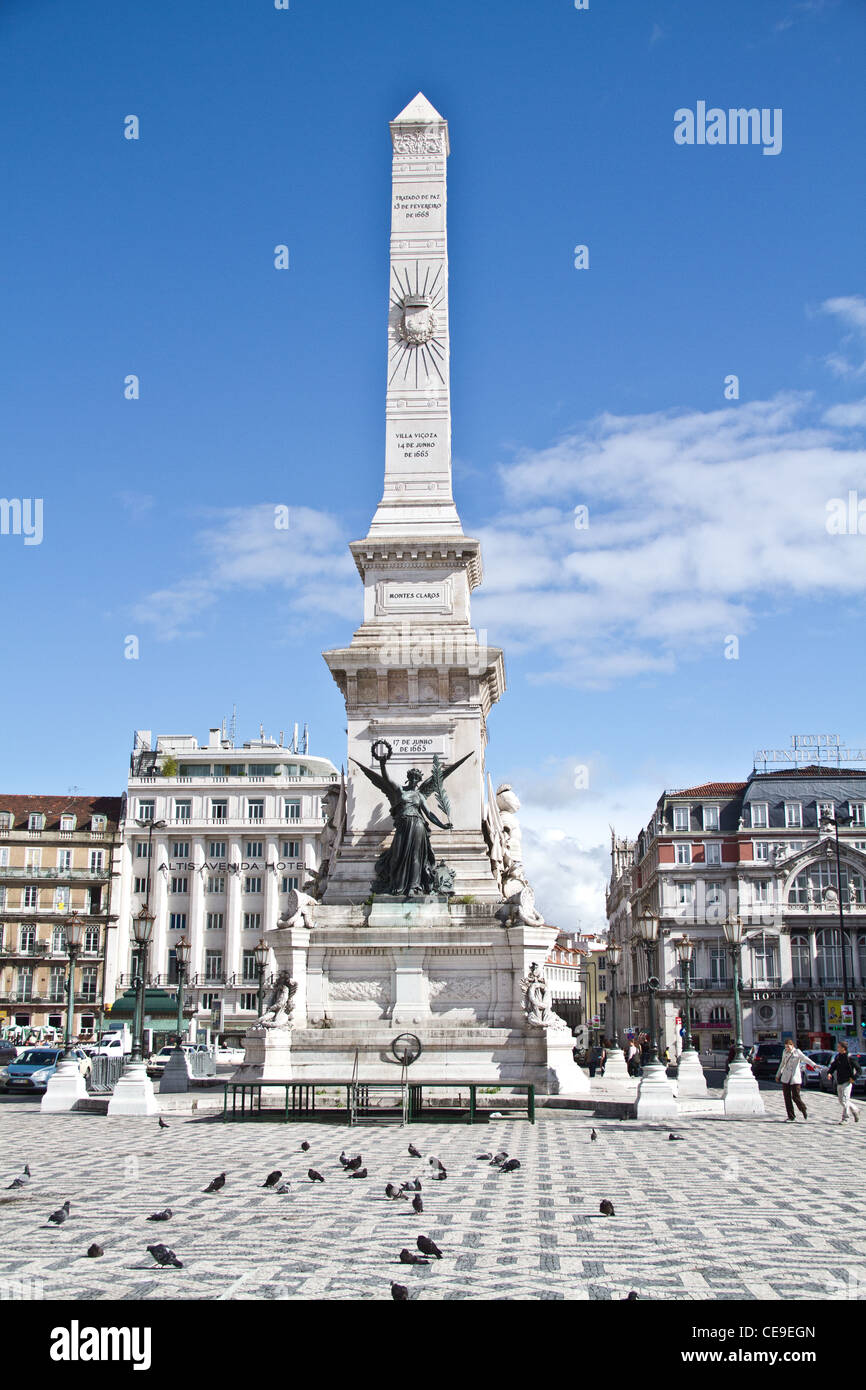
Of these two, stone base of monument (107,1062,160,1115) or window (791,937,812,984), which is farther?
window (791,937,812,984)

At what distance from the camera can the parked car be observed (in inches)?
1328

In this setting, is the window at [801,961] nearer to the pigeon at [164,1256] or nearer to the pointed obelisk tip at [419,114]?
the pointed obelisk tip at [419,114]

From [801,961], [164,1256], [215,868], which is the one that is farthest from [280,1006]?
[215,868]

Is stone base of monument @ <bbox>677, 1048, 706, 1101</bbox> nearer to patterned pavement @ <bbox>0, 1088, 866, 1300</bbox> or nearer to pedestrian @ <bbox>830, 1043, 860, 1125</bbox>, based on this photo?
pedestrian @ <bbox>830, 1043, 860, 1125</bbox>

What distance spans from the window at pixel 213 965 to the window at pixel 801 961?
102 ft

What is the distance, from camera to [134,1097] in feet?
76.1

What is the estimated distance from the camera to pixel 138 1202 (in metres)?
11.9

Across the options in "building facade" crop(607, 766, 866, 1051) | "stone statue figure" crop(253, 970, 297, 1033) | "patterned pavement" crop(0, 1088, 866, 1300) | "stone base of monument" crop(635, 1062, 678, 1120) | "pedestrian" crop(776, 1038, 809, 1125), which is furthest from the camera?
"building facade" crop(607, 766, 866, 1051)

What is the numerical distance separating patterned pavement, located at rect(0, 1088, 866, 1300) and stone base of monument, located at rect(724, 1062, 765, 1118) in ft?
17.8

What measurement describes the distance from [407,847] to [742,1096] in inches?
312

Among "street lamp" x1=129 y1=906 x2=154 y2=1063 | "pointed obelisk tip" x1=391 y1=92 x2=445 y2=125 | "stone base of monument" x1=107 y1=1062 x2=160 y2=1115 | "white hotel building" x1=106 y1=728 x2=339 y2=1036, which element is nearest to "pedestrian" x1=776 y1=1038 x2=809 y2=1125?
"stone base of monument" x1=107 y1=1062 x2=160 y2=1115
